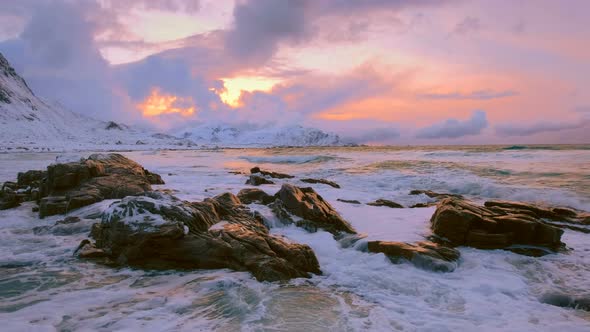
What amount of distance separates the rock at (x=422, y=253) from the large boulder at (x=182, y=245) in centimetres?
152

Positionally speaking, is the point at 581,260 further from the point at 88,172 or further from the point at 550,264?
the point at 88,172

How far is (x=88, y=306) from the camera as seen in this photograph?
17.2ft

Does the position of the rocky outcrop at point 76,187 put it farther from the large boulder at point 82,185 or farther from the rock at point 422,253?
the rock at point 422,253

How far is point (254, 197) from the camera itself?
12.2 metres

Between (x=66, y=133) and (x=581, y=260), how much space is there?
156556 mm

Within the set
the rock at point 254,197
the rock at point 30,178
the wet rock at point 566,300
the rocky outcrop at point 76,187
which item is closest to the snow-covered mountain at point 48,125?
the rock at point 30,178

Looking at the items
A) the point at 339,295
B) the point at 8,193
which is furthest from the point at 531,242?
the point at 8,193

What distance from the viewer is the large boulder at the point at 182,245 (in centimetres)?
674

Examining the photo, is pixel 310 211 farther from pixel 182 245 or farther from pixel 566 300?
pixel 566 300

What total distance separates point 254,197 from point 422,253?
6.33m

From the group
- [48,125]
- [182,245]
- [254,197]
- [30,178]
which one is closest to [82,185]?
[30,178]

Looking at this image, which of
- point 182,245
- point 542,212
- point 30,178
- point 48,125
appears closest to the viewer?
point 182,245

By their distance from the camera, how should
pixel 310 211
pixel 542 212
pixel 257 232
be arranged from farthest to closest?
pixel 542 212 < pixel 310 211 < pixel 257 232

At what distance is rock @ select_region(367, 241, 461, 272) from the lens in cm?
696
